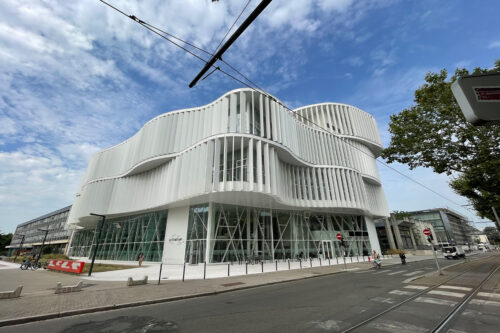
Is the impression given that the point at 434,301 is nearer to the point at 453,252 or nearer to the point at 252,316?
the point at 252,316

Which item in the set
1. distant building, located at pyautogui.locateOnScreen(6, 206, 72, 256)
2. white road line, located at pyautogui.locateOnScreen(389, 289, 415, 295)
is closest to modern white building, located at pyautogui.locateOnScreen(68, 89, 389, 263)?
white road line, located at pyautogui.locateOnScreen(389, 289, 415, 295)

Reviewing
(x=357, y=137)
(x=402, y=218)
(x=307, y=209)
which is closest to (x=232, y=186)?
(x=307, y=209)

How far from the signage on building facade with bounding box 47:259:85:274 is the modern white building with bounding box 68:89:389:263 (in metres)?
8.56

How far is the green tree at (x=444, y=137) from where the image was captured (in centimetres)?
1210

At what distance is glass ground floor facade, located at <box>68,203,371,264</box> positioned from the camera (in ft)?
86.1

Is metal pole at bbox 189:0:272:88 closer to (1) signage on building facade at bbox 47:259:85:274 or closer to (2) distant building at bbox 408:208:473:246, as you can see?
(1) signage on building facade at bbox 47:259:85:274

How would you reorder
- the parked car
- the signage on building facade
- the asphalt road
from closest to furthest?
the asphalt road < the signage on building facade < the parked car

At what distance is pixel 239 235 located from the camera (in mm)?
27156

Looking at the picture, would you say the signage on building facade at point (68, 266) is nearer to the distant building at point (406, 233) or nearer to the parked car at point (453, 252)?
the parked car at point (453, 252)

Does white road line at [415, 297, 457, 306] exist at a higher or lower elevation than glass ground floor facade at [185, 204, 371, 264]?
lower

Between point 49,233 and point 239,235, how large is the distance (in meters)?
94.6

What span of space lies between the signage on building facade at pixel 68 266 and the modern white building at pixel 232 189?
337 inches

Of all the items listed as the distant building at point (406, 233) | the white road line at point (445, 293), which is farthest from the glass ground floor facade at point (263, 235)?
the distant building at point (406, 233)

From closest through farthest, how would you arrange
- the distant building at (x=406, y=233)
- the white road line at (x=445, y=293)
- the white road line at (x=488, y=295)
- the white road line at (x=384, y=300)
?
the white road line at (x=384, y=300), the white road line at (x=488, y=295), the white road line at (x=445, y=293), the distant building at (x=406, y=233)
